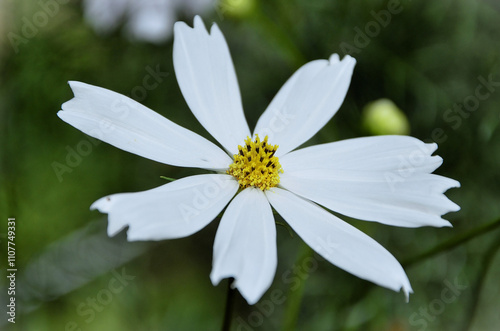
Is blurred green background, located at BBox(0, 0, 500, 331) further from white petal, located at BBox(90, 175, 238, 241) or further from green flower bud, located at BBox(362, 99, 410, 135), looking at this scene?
white petal, located at BBox(90, 175, 238, 241)

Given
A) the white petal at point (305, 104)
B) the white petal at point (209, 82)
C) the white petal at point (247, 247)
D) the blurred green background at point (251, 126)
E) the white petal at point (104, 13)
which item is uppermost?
the white petal at point (104, 13)

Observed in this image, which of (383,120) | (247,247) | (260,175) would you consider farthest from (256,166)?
(383,120)

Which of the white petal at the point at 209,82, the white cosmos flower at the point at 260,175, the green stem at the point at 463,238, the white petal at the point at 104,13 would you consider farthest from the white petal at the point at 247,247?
the white petal at the point at 104,13

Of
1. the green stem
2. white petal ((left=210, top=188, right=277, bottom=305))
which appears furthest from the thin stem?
the green stem

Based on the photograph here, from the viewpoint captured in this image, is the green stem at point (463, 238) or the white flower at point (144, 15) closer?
the green stem at point (463, 238)

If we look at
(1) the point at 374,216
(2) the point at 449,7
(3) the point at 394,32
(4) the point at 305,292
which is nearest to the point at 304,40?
(3) the point at 394,32

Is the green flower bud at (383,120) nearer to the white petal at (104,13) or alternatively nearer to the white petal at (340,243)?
the white petal at (340,243)

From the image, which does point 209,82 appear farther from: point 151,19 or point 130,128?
point 151,19
